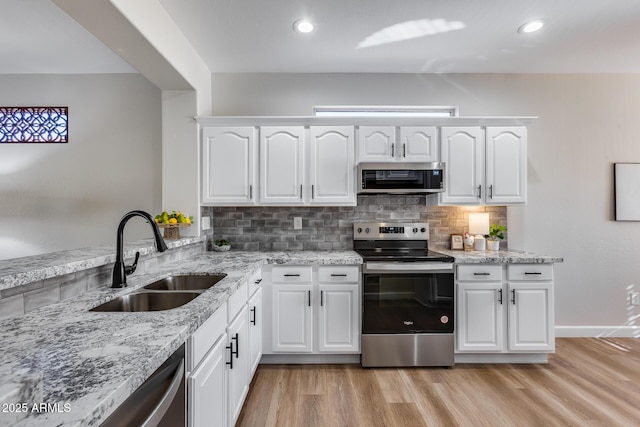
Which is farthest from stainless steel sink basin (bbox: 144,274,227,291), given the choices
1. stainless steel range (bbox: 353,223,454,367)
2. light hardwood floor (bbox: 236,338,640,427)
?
stainless steel range (bbox: 353,223,454,367)

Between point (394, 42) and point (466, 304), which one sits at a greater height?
point (394, 42)

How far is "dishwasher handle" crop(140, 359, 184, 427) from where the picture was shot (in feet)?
2.75

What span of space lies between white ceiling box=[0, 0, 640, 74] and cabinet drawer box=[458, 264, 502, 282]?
72.8 inches

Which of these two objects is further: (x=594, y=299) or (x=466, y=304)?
(x=594, y=299)

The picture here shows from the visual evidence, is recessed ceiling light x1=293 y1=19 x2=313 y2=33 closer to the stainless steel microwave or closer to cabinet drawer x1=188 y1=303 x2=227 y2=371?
the stainless steel microwave

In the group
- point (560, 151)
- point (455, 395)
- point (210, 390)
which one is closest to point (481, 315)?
point (455, 395)

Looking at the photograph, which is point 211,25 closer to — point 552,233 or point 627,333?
point 552,233

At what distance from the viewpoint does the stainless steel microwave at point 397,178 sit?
281 cm

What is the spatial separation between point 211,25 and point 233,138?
0.88 metres

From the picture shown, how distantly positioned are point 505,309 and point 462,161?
4.29 ft

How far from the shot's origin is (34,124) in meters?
3.34

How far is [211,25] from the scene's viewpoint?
7.87ft

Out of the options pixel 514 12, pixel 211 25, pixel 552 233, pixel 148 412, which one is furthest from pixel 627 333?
pixel 211 25

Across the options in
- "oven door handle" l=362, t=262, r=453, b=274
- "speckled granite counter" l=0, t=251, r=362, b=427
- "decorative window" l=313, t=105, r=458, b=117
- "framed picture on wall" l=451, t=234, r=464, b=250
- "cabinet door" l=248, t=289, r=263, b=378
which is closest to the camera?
"speckled granite counter" l=0, t=251, r=362, b=427
